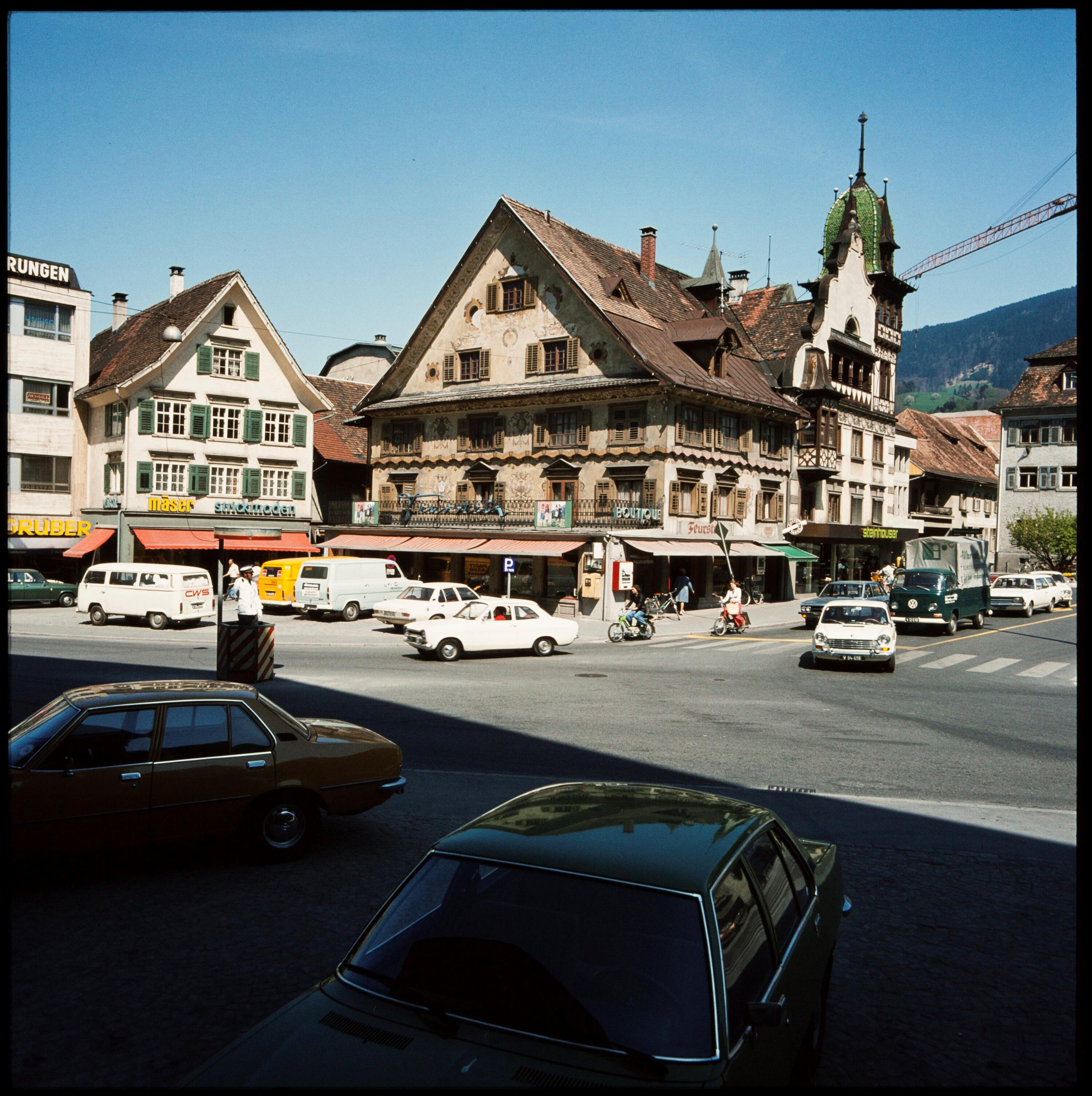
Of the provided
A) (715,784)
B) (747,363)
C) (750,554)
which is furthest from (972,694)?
(747,363)

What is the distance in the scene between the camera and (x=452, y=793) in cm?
1109

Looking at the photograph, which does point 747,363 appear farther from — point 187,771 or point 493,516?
point 187,771

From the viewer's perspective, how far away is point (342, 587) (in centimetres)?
3516

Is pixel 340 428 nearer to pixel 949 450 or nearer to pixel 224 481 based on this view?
pixel 224 481

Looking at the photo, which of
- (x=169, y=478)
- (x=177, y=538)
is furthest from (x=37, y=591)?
(x=169, y=478)

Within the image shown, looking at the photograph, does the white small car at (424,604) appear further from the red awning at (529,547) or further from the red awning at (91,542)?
the red awning at (91,542)

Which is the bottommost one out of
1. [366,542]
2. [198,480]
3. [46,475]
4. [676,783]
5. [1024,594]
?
[676,783]

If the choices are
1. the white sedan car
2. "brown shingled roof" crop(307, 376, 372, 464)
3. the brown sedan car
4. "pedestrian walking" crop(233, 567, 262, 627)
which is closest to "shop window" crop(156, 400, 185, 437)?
"brown shingled roof" crop(307, 376, 372, 464)

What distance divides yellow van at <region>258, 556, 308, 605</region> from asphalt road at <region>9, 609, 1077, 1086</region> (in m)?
14.0

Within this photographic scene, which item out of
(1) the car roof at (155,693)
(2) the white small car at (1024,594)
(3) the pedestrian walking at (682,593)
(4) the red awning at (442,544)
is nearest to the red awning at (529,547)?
(4) the red awning at (442,544)

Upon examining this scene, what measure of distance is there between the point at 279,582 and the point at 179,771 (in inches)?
1173

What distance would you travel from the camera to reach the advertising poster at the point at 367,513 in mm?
47906

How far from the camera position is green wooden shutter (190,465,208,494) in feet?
144

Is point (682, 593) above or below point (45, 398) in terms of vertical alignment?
below
